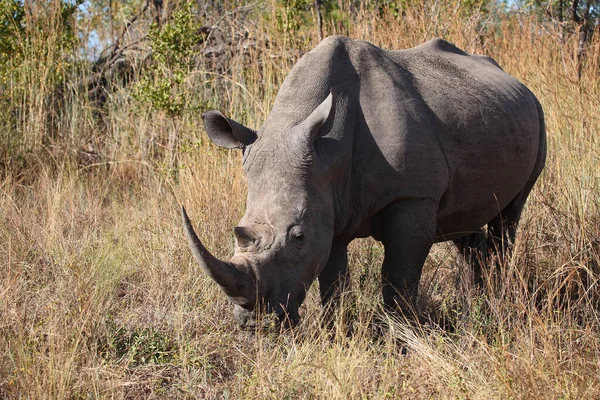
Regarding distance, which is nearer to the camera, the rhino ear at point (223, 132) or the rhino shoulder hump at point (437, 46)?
the rhino ear at point (223, 132)

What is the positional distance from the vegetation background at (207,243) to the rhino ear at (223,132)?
0.98 metres

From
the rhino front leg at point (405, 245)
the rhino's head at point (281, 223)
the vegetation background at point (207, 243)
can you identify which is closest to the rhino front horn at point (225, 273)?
the rhino's head at point (281, 223)

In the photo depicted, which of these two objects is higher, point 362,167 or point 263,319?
point 362,167

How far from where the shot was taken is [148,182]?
7.73 meters

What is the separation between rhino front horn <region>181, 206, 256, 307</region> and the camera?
3.50 m

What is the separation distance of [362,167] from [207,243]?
5.98 feet

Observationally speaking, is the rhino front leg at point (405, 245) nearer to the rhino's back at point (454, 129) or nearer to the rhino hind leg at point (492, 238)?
the rhino's back at point (454, 129)

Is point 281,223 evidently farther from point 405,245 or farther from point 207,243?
point 207,243

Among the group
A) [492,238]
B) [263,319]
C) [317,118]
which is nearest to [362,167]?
[317,118]

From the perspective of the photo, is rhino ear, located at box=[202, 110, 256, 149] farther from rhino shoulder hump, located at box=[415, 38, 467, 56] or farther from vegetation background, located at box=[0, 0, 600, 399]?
rhino shoulder hump, located at box=[415, 38, 467, 56]

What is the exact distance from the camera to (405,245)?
4.33 meters

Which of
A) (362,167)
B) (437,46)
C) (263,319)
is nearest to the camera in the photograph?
(263,319)

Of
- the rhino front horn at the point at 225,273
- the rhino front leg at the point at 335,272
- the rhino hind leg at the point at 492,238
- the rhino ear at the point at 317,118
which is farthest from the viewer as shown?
the rhino hind leg at the point at 492,238

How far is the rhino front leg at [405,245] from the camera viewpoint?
4320mm
